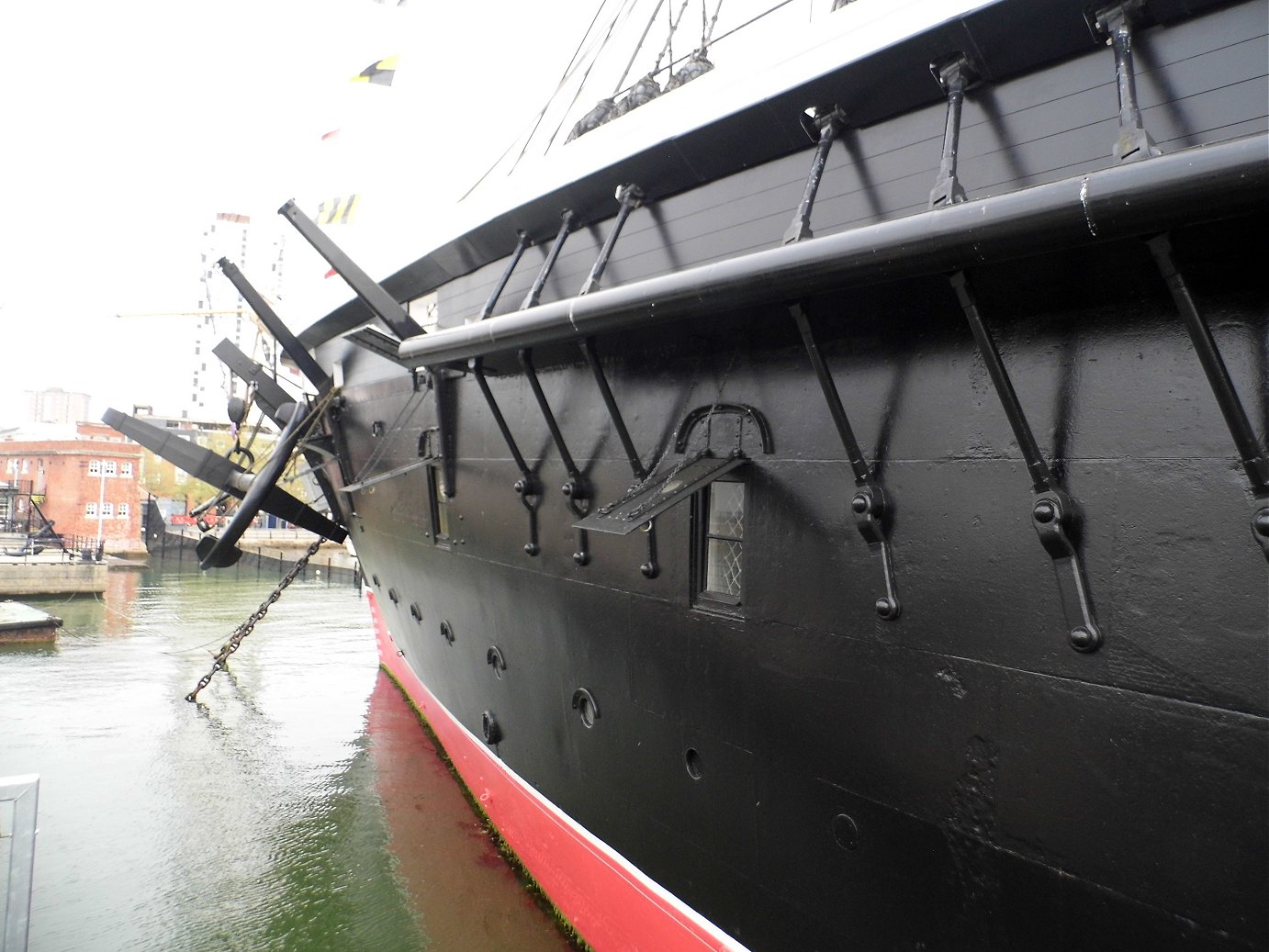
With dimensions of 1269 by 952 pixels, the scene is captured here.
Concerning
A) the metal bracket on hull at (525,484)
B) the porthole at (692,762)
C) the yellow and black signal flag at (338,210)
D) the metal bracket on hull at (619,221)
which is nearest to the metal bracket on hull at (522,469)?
the metal bracket on hull at (525,484)

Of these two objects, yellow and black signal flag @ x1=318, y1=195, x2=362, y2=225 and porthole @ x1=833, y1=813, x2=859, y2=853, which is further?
yellow and black signal flag @ x1=318, y1=195, x2=362, y2=225

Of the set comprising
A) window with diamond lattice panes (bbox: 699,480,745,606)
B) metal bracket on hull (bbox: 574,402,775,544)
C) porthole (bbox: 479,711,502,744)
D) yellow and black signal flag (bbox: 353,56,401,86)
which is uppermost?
yellow and black signal flag (bbox: 353,56,401,86)

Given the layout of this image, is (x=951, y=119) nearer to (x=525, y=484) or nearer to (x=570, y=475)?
(x=570, y=475)

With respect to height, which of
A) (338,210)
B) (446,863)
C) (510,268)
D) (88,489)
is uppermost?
(338,210)

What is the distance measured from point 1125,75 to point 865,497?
1522 mm

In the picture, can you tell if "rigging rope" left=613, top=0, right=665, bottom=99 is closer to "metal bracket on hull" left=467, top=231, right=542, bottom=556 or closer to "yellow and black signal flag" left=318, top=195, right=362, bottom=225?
"metal bracket on hull" left=467, top=231, right=542, bottom=556

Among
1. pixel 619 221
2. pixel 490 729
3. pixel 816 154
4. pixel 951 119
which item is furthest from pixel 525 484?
pixel 951 119

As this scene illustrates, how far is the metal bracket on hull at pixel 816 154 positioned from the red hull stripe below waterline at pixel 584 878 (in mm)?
3114

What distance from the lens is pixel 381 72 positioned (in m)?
10.8

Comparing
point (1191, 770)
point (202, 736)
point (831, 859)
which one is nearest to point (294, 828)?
point (202, 736)

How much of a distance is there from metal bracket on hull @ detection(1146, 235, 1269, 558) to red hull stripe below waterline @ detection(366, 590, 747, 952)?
9.13 feet

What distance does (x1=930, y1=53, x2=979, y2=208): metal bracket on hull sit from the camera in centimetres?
258

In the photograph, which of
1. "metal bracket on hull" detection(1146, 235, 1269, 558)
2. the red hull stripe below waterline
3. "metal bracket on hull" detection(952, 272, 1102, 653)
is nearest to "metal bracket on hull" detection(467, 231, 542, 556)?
the red hull stripe below waterline

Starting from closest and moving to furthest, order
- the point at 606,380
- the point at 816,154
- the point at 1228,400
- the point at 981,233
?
the point at 1228,400 < the point at 981,233 < the point at 816,154 < the point at 606,380
